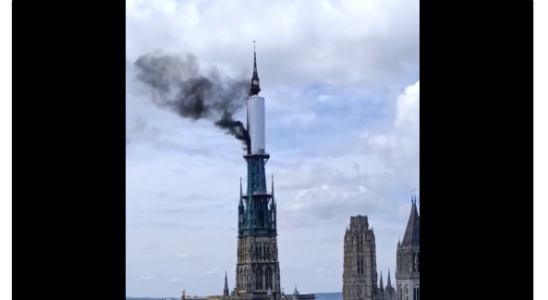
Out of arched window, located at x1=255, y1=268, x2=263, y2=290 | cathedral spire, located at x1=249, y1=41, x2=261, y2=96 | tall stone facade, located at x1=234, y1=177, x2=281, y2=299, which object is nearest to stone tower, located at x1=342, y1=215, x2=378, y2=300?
tall stone facade, located at x1=234, y1=177, x2=281, y2=299

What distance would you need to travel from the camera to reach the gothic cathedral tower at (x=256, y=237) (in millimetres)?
35844

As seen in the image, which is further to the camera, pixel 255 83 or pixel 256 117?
pixel 255 83

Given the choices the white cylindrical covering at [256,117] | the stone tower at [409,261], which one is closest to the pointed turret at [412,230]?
the stone tower at [409,261]

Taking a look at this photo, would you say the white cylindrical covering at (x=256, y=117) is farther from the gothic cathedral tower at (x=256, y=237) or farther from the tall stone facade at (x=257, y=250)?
the tall stone facade at (x=257, y=250)

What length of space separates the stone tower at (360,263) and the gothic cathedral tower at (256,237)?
3218 millimetres

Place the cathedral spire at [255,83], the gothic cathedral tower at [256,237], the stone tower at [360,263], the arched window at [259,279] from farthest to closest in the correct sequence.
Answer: the arched window at [259,279]
the stone tower at [360,263]
the gothic cathedral tower at [256,237]
the cathedral spire at [255,83]

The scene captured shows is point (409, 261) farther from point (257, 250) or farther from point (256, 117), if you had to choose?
point (256, 117)

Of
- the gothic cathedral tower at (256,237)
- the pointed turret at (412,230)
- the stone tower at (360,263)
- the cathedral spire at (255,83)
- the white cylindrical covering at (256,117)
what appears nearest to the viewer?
the white cylindrical covering at (256,117)

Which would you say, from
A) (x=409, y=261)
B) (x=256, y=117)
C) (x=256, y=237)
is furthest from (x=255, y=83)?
(x=409, y=261)

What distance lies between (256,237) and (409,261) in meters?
6.90

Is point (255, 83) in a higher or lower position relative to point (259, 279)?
higher

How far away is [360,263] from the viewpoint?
126ft
